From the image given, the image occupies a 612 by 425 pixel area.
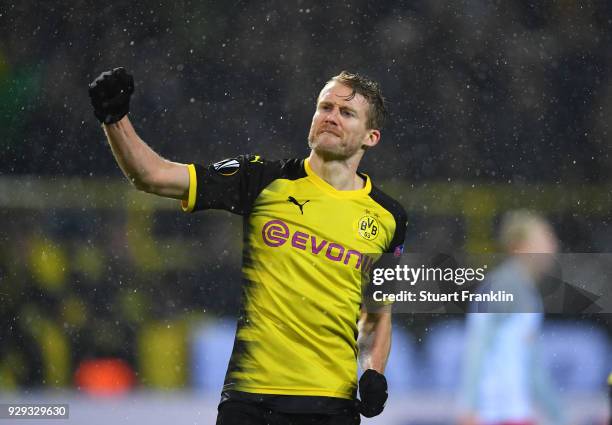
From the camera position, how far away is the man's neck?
3.46 m

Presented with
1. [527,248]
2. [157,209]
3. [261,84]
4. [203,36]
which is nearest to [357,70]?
[261,84]

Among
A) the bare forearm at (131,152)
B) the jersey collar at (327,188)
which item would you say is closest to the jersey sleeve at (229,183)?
the jersey collar at (327,188)

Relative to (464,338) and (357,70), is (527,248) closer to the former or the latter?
(464,338)

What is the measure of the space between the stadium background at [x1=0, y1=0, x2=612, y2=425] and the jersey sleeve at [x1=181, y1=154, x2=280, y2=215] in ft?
18.6

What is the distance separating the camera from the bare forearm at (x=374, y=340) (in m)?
3.52

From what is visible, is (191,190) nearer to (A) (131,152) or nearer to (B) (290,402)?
(A) (131,152)

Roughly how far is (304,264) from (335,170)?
0.39 metres

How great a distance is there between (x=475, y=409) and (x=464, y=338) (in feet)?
18.3

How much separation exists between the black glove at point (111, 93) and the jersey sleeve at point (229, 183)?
424 millimetres

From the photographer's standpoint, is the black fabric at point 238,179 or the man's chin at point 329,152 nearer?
the black fabric at point 238,179

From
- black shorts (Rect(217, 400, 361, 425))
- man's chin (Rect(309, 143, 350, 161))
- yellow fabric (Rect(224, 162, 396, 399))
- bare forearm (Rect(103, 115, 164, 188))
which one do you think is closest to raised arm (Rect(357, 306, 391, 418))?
yellow fabric (Rect(224, 162, 396, 399))

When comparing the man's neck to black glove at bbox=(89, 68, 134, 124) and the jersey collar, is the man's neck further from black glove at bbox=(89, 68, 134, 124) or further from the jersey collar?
black glove at bbox=(89, 68, 134, 124)

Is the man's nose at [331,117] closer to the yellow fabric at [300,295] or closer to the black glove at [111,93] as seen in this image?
the yellow fabric at [300,295]

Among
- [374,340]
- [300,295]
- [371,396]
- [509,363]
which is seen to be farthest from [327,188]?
[509,363]
